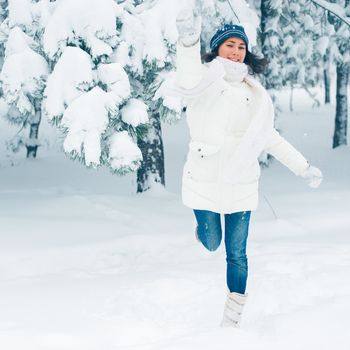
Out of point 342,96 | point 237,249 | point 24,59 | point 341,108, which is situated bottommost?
point 341,108

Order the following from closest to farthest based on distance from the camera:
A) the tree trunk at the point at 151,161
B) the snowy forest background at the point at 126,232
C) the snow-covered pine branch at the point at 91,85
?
1. the snowy forest background at the point at 126,232
2. the snow-covered pine branch at the point at 91,85
3. the tree trunk at the point at 151,161

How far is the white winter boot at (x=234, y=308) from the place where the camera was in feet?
13.7

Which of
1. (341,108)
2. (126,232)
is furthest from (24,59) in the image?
(341,108)

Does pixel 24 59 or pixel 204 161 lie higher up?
pixel 24 59

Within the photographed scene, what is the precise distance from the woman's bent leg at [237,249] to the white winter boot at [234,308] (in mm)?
43

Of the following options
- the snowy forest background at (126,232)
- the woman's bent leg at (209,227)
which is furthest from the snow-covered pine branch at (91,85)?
the woman's bent leg at (209,227)

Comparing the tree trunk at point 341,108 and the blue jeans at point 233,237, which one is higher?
the blue jeans at point 233,237

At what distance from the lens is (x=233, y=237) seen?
421 cm

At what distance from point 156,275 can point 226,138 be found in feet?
6.78

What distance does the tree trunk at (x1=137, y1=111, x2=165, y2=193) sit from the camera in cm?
949

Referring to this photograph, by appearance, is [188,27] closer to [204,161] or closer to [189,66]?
[189,66]

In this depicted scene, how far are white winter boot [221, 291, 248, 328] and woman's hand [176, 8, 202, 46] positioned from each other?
173cm

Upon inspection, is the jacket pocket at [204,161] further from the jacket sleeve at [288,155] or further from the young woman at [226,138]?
the jacket sleeve at [288,155]

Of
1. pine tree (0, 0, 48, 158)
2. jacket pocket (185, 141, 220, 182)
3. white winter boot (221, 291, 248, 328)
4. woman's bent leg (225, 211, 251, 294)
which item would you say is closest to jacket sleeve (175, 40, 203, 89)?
jacket pocket (185, 141, 220, 182)
